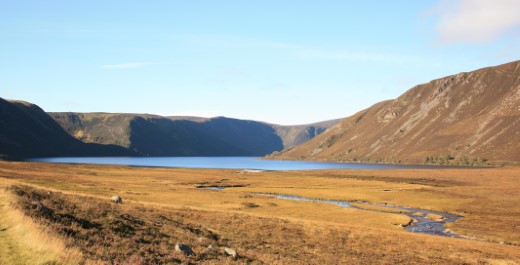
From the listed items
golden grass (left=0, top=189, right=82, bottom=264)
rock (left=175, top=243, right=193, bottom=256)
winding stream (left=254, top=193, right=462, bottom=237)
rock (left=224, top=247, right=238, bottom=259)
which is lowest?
winding stream (left=254, top=193, right=462, bottom=237)

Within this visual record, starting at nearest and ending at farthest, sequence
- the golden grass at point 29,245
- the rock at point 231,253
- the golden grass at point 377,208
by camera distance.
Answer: the golden grass at point 29,245 < the rock at point 231,253 < the golden grass at point 377,208

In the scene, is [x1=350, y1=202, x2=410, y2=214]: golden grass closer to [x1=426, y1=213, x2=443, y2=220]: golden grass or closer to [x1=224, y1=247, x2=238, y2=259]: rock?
[x1=426, y1=213, x2=443, y2=220]: golden grass

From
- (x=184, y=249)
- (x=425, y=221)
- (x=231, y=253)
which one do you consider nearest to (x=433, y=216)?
(x=425, y=221)

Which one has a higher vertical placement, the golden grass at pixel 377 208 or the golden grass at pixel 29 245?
the golden grass at pixel 29 245

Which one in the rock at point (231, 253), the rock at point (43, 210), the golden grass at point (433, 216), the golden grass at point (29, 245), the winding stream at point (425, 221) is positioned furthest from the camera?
the golden grass at point (433, 216)

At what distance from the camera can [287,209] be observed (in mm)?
73125

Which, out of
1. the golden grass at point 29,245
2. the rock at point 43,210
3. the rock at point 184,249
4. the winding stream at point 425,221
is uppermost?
the rock at point 43,210

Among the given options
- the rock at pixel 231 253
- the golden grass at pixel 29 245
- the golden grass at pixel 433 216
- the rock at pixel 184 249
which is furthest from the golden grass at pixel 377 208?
the golden grass at pixel 29 245

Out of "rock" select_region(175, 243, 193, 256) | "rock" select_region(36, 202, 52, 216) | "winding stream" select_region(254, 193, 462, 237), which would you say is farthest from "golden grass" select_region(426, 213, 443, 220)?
"rock" select_region(36, 202, 52, 216)

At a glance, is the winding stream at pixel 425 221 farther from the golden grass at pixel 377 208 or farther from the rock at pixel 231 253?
the rock at pixel 231 253

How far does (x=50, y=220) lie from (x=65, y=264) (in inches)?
314

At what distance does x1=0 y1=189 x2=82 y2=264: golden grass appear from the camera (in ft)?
65.3

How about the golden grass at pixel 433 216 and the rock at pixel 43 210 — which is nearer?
the rock at pixel 43 210

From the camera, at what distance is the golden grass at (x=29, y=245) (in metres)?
19.9
